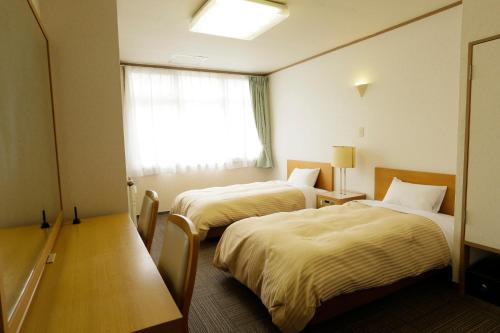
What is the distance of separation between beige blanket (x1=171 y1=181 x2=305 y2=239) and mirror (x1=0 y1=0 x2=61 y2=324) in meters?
1.99

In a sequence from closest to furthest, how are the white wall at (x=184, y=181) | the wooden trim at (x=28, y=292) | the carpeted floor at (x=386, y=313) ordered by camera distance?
the wooden trim at (x=28, y=292), the carpeted floor at (x=386, y=313), the white wall at (x=184, y=181)

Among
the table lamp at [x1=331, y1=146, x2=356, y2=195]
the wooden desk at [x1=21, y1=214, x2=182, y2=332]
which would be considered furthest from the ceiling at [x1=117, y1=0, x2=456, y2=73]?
the wooden desk at [x1=21, y1=214, x2=182, y2=332]

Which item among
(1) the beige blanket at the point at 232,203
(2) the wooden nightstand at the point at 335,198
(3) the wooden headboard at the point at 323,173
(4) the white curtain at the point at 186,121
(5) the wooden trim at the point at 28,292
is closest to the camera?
(5) the wooden trim at the point at 28,292

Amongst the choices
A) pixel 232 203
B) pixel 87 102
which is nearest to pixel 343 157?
pixel 232 203

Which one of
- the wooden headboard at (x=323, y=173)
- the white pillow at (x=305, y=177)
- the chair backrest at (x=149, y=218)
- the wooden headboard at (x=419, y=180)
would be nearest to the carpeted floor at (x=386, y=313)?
the chair backrest at (x=149, y=218)

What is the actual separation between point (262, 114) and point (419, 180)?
3239mm

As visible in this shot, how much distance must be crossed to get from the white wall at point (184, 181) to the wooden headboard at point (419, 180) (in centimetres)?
276

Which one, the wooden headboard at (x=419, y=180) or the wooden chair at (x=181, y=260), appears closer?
the wooden chair at (x=181, y=260)

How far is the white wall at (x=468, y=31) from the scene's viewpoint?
2.05 m

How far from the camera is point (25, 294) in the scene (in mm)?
981

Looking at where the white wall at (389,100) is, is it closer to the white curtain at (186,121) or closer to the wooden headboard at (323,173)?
the wooden headboard at (323,173)

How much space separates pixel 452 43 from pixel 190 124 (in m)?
3.86

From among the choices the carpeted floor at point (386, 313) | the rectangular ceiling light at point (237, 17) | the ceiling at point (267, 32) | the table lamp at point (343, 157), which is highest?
the ceiling at point (267, 32)

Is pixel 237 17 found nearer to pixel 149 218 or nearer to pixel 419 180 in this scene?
pixel 149 218
